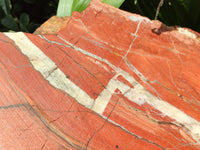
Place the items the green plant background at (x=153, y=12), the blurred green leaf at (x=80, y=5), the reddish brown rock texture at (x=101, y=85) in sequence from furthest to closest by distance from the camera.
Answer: the green plant background at (x=153, y=12)
the blurred green leaf at (x=80, y=5)
the reddish brown rock texture at (x=101, y=85)

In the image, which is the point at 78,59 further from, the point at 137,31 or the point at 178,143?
the point at 178,143

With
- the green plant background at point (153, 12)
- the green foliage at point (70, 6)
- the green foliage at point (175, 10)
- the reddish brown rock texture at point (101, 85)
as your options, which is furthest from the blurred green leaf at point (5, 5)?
the green foliage at point (175, 10)

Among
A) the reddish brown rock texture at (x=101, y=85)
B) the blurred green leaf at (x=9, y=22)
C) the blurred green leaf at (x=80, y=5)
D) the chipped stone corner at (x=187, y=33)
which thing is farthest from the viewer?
the blurred green leaf at (x=9, y=22)

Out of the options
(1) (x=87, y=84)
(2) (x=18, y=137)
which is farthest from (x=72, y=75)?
(2) (x=18, y=137)

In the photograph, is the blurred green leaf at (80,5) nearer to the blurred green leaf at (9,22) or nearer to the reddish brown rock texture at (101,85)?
the reddish brown rock texture at (101,85)

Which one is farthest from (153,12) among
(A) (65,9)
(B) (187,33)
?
(A) (65,9)

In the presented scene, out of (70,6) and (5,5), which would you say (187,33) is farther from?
(5,5)

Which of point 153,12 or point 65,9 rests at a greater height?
point 65,9

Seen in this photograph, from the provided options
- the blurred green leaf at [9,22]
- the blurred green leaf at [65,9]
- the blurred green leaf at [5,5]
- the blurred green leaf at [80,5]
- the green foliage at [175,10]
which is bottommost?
the blurred green leaf at [9,22]
